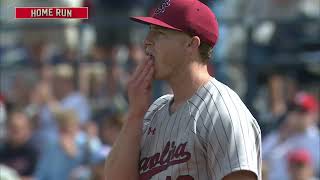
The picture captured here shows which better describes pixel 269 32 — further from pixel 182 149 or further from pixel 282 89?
pixel 182 149

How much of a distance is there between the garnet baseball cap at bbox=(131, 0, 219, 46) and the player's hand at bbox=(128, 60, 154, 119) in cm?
17

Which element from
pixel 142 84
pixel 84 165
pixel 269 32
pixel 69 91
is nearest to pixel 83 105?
pixel 69 91

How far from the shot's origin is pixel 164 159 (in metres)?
3.44

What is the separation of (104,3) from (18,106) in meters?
1.40

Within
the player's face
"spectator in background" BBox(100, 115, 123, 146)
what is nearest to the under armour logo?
the player's face

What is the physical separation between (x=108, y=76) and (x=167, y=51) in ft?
18.3

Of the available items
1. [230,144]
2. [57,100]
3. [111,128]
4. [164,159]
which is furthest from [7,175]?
[230,144]

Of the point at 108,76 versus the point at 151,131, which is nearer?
the point at 151,131

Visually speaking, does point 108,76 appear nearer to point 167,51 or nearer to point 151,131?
point 151,131

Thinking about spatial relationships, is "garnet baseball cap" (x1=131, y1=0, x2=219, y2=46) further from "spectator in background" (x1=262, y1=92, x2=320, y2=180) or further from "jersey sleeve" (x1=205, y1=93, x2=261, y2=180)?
"spectator in background" (x1=262, y1=92, x2=320, y2=180)

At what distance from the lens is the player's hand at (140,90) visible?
353cm

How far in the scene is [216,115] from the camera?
3.34m

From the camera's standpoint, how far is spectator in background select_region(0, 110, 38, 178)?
845cm

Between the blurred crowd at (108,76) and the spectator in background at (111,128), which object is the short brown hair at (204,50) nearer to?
the spectator in background at (111,128)
